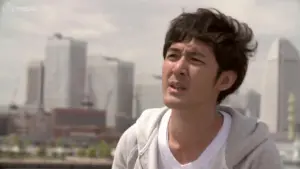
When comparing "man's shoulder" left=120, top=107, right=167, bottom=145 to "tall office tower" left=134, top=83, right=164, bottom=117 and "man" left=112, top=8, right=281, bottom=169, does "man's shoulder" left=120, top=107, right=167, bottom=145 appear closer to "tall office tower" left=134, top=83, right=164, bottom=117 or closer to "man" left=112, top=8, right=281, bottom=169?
"man" left=112, top=8, right=281, bottom=169

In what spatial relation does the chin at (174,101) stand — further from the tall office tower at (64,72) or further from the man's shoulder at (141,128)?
the tall office tower at (64,72)

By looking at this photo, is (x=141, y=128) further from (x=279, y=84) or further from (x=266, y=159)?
(x=279, y=84)

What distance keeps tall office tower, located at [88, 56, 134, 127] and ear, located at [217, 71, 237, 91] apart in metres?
3.67

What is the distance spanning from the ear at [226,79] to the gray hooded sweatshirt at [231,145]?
0.04 meters

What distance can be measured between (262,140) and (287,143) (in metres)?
3.26

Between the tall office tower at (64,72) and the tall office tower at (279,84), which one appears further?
the tall office tower at (64,72)

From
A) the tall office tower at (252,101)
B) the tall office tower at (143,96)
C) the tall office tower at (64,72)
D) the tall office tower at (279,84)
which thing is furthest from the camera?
the tall office tower at (64,72)

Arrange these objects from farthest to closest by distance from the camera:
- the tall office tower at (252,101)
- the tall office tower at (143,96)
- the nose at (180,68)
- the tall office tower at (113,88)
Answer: the tall office tower at (113,88) → the tall office tower at (143,96) → the tall office tower at (252,101) → the nose at (180,68)

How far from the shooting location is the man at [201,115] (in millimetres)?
563

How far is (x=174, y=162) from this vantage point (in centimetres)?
59

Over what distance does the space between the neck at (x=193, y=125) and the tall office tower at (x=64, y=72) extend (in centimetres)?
428

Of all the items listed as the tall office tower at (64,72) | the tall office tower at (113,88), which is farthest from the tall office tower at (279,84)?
the tall office tower at (64,72)

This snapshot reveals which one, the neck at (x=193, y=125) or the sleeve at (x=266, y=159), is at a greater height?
the neck at (x=193, y=125)

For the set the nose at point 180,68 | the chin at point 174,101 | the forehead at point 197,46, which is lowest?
the chin at point 174,101
